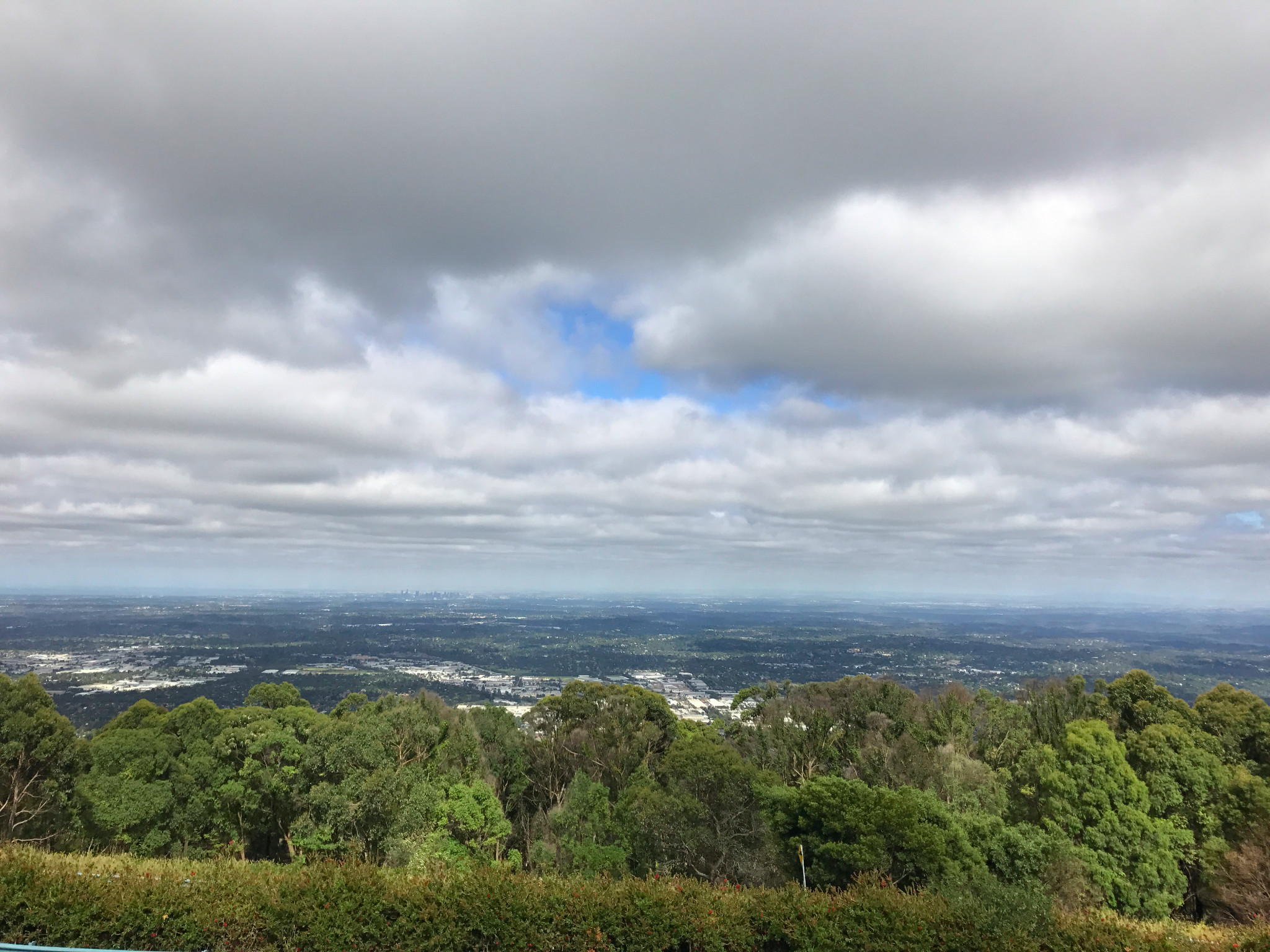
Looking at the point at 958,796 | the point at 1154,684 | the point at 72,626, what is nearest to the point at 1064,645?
the point at 1154,684

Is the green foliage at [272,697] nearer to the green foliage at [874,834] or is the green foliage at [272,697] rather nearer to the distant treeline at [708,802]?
the distant treeline at [708,802]

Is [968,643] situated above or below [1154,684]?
below

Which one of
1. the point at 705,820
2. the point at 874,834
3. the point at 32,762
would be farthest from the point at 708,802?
the point at 32,762

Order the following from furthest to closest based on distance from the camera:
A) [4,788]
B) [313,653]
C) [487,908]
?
[313,653], [4,788], [487,908]

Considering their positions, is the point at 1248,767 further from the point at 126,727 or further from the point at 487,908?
the point at 126,727

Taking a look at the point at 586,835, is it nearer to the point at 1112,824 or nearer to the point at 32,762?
the point at 1112,824

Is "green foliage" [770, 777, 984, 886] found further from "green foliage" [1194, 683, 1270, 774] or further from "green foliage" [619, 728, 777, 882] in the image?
"green foliage" [1194, 683, 1270, 774]

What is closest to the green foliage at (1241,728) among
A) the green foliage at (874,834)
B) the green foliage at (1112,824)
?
the green foliage at (1112,824)

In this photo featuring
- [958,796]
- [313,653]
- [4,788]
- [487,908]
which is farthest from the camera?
[313,653]
